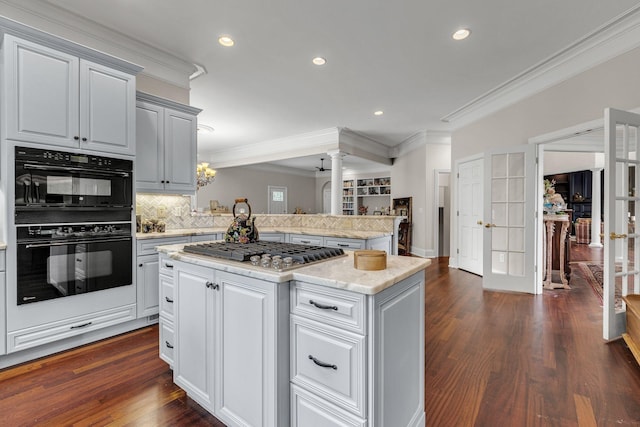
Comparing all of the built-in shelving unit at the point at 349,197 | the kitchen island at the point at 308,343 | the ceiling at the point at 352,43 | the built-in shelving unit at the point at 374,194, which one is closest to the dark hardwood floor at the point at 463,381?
the kitchen island at the point at 308,343

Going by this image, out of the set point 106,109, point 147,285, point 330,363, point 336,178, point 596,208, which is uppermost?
point 106,109

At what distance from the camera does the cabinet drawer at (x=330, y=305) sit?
1097mm

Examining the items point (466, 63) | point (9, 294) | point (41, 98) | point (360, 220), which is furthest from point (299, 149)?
point (9, 294)

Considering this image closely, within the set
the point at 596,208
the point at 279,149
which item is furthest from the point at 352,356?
the point at 596,208

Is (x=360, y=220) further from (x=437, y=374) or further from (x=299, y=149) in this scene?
(x=299, y=149)

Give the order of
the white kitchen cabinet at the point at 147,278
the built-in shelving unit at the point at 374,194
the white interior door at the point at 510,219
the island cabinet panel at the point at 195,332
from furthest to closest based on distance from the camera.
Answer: the built-in shelving unit at the point at 374,194, the white interior door at the point at 510,219, the white kitchen cabinet at the point at 147,278, the island cabinet panel at the point at 195,332

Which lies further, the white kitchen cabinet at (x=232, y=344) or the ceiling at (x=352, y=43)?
the ceiling at (x=352, y=43)

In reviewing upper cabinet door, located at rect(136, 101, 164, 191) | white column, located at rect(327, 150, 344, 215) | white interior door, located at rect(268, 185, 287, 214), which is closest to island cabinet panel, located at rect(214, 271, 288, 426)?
upper cabinet door, located at rect(136, 101, 164, 191)

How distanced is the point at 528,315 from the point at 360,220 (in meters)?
2.21

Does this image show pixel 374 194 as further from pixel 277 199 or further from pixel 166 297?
pixel 166 297

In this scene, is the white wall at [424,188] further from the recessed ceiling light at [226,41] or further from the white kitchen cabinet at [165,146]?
the white kitchen cabinet at [165,146]

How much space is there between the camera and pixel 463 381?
1.94 metres

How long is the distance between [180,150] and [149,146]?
0.35m

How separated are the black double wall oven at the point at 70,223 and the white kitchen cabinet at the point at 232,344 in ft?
4.08
